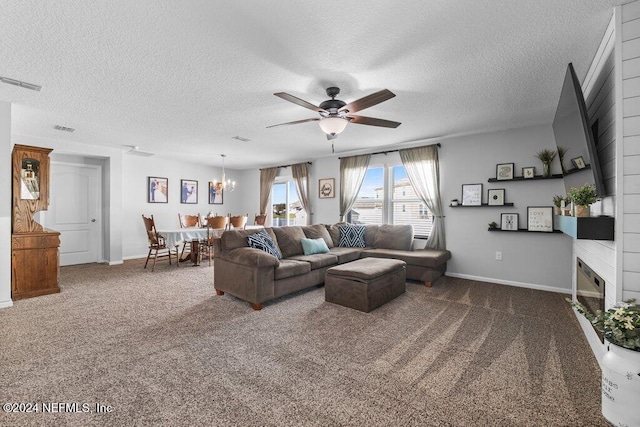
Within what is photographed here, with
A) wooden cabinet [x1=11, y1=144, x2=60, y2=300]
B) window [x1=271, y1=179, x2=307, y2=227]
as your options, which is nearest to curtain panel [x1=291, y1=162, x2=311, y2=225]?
window [x1=271, y1=179, x2=307, y2=227]

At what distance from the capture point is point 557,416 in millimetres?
1612

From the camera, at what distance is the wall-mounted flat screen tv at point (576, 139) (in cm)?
203

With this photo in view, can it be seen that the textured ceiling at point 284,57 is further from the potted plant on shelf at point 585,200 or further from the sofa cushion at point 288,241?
the sofa cushion at point 288,241

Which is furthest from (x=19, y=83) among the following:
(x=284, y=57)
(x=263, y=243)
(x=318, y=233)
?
(x=318, y=233)

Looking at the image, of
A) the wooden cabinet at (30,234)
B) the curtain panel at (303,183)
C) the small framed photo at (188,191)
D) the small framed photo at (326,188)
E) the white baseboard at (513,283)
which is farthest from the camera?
the small framed photo at (188,191)

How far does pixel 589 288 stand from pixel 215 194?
8086 mm

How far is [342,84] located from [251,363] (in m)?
2.69

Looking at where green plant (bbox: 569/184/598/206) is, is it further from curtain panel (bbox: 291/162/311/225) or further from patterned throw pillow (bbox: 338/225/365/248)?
curtain panel (bbox: 291/162/311/225)

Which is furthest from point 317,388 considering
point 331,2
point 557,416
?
point 331,2

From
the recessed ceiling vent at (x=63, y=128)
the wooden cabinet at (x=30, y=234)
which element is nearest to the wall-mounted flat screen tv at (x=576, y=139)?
the wooden cabinet at (x=30, y=234)

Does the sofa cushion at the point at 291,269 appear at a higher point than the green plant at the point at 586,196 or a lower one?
lower

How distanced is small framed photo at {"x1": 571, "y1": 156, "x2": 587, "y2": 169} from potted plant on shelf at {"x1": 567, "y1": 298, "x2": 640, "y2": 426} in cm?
123

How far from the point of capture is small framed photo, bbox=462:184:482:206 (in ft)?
15.4

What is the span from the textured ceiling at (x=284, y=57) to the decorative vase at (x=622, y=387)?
2149 millimetres
